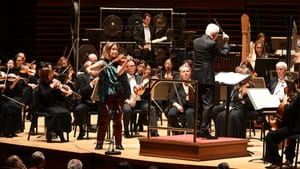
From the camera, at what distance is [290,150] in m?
8.84

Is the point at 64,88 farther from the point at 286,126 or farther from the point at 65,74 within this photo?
the point at 286,126

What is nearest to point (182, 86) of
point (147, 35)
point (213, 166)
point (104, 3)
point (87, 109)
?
point (87, 109)

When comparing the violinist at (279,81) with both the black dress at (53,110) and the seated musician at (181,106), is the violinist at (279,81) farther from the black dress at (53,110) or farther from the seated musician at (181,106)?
the black dress at (53,110)

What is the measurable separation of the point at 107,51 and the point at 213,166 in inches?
81.4

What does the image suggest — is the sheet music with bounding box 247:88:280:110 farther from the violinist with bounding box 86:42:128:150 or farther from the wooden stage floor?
the violinist with bounding box 86:42:128:150

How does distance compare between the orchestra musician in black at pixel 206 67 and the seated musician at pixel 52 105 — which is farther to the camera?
the seated musician at pixel 52 105

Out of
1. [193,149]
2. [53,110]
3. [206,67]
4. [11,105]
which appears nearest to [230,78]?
[206,67]

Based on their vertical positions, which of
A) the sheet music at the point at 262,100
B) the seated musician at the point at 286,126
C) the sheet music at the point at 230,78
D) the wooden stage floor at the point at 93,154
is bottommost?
the wooden stage floor at the point at 93,154

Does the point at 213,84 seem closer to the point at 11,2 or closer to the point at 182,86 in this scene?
the point at 182,86

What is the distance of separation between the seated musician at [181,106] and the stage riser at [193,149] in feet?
4.13

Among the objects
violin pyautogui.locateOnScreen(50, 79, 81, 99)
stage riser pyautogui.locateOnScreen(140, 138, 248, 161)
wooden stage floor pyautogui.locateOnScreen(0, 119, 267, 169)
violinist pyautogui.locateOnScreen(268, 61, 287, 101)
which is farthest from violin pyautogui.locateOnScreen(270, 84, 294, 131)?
violin pyautogui.locateOnScreen(50, 79, 81, 99)

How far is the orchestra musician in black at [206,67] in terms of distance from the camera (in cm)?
924

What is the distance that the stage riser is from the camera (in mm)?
9031

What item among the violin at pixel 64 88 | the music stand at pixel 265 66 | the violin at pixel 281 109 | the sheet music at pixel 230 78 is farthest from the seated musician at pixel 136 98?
the violin at pixel 281 109
